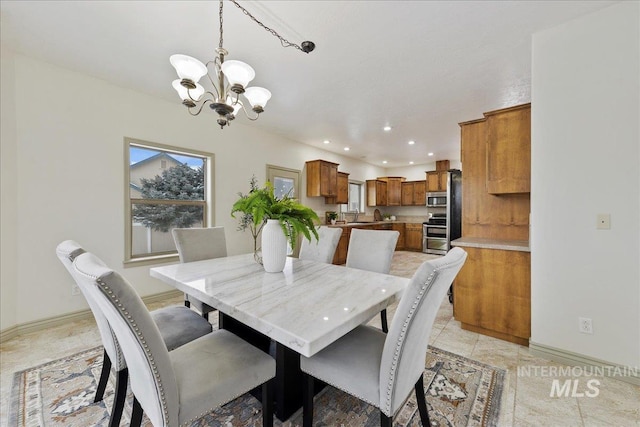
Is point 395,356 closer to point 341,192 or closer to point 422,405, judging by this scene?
point 422,405

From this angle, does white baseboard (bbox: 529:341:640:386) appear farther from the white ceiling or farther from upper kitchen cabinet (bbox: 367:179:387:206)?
upper kitchen cabinet (bbox: 367:179:387:206)

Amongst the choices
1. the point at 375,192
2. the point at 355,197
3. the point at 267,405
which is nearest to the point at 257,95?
the point at 267,405

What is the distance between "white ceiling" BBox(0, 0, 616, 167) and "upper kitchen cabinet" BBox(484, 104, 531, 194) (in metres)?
0.54

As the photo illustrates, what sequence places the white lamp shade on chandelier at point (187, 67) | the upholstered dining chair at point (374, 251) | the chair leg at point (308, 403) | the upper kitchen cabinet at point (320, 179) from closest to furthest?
1. the chair leg at point (308, 403)
2. the white lamp shade on chandelier at point (187, 67)
3. the upholstered dining chair at point (374, 251)
4. the upper kitchen cabinet at point (320, 179)

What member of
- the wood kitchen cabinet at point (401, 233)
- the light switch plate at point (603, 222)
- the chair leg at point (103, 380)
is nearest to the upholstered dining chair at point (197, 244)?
the chair leg at point (103, 380)

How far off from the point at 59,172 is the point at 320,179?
3.92 m

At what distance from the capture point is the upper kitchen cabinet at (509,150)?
7.98 ft

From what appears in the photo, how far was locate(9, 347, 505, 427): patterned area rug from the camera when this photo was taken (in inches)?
56.7

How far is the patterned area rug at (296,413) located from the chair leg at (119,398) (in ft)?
0.82

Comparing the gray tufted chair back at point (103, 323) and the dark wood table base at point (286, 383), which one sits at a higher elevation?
the gray tufted chair back at point (103, 323)

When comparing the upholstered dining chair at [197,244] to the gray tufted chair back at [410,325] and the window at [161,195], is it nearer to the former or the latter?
the window at [161,195]

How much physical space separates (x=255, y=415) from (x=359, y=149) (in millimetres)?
5499

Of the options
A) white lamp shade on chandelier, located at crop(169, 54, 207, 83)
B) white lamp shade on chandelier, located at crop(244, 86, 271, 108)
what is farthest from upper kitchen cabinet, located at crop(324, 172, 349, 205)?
white lamp shade on chandelier, located at crop(169, 54, 207, 83)

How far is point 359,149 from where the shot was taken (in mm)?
6109
